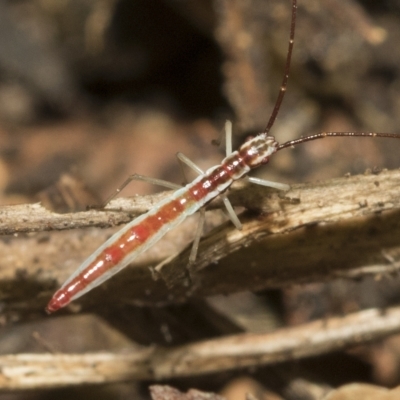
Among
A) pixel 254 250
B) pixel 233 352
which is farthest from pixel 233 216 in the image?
pixel 233 352

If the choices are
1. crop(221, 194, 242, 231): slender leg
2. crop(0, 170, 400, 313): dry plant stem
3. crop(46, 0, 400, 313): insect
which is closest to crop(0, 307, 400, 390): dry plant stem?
crop(0, 170, 400, 313): dry plant stem

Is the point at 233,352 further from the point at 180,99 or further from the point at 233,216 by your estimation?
the point at 180,99

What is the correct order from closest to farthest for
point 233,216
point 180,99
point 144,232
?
1. point 233,216
2. point 144,232
3. point 180,99

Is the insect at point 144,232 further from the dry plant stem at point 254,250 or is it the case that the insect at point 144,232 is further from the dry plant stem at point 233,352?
the dry plant stem at point 233,352

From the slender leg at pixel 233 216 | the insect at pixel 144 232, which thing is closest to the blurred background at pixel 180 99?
the insect at pixel 144 232

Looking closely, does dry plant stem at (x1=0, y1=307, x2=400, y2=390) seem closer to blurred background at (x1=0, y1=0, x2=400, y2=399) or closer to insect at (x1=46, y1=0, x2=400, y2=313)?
blurred background at (x1=0, y1=0, x2=400, y2=399)

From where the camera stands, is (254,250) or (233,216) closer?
(233,216)
